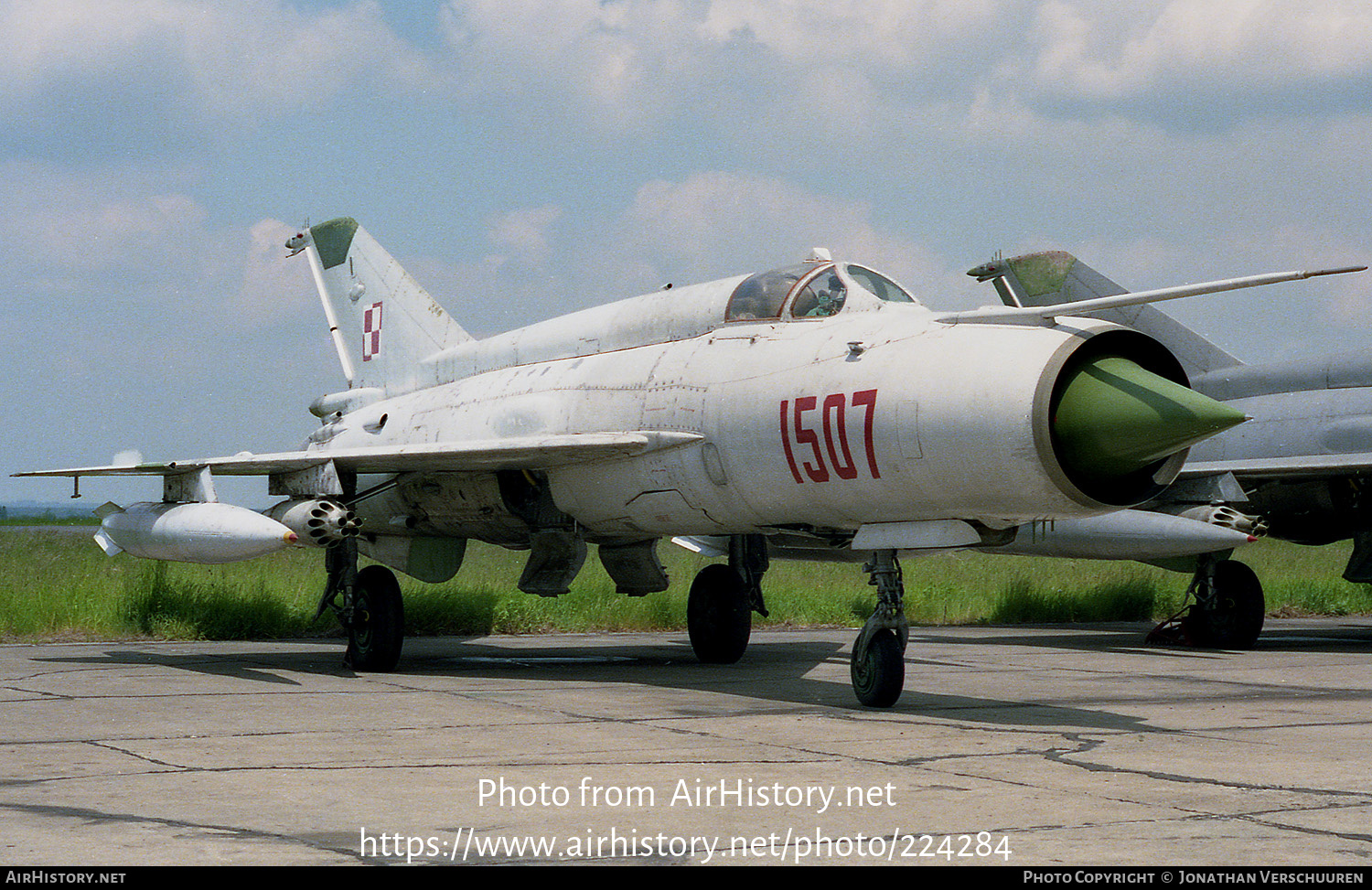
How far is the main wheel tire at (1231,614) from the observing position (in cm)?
1617

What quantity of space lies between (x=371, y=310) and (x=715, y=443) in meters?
6.81

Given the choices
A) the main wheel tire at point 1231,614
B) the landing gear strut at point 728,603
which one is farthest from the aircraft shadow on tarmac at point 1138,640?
the landing gear strut at point 728,603

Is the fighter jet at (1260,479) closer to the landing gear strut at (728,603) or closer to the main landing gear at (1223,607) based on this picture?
the main landing gear at (1223,607)

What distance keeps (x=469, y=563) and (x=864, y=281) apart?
19.0 meters

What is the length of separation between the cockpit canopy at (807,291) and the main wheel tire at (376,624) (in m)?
3.96

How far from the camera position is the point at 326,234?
16812 millimetres

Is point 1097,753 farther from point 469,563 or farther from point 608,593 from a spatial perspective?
point 469,563

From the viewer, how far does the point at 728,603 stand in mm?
13750

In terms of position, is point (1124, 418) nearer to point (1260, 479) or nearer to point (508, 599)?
point (1260, 479)

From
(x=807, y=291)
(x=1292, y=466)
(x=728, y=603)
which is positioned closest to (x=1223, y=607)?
(x=1292, y=466)

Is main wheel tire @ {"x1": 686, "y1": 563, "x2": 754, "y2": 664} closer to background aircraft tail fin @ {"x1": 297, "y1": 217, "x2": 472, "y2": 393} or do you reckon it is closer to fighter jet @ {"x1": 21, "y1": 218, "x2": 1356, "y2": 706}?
fighter jet @ {"x1": 21, "y1": 218, "x2": 1356, "y2": 706}

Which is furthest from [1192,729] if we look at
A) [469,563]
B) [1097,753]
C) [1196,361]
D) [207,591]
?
[469,563]

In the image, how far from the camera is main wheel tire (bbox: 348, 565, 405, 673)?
41.5ft

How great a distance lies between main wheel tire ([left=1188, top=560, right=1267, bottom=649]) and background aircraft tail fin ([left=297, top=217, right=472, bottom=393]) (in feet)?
28.6
